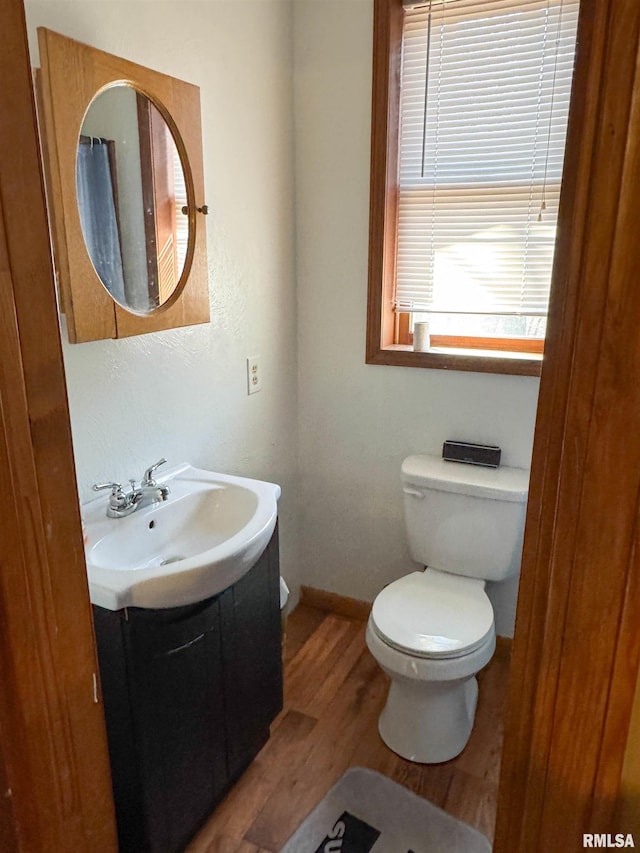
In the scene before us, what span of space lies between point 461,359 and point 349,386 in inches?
17.3

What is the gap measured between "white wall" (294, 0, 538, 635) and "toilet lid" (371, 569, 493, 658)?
310mm

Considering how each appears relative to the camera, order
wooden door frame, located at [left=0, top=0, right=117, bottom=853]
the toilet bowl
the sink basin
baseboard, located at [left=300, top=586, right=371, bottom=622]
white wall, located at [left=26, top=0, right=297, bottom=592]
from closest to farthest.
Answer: wooden door frame, located at [left=0, top=0, right=117, bottom=853] < the sink basin < white wall, located at [left=26, top=0, right=297, bottom=592] < the toilet bowl < baseboard, located at [left=300, top=586, right=371, bottom=622]

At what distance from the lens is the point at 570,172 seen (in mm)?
556

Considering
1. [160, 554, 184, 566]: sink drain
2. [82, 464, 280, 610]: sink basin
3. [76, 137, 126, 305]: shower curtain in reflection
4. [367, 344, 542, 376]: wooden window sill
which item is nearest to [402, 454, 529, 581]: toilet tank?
[367, 344, 542, 376]: wooden window sill

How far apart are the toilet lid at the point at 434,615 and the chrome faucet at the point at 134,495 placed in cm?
75

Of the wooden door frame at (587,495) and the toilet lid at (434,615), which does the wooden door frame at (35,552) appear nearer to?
the wooden door frame at (587,495)

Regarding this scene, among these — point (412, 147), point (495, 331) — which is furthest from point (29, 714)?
point (412, 147)

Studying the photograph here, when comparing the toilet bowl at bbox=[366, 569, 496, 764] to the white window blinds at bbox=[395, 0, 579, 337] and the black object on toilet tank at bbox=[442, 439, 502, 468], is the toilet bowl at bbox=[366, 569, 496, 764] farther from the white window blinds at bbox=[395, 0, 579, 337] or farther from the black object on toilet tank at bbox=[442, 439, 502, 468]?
the white window blinds at bbox=[395, 0, 579, 337]

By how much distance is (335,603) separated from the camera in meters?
2.57

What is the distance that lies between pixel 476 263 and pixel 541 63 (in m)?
0.60

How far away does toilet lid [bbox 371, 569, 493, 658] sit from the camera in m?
1.71

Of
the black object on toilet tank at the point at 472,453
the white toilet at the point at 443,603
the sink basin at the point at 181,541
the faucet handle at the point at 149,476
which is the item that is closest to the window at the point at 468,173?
the black object on toilet tank at the point at 472,453

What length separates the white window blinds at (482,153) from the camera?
1.83 metres

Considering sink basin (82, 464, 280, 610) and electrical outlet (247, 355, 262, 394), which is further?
electrical outlet (247, 355, 262, 394)
